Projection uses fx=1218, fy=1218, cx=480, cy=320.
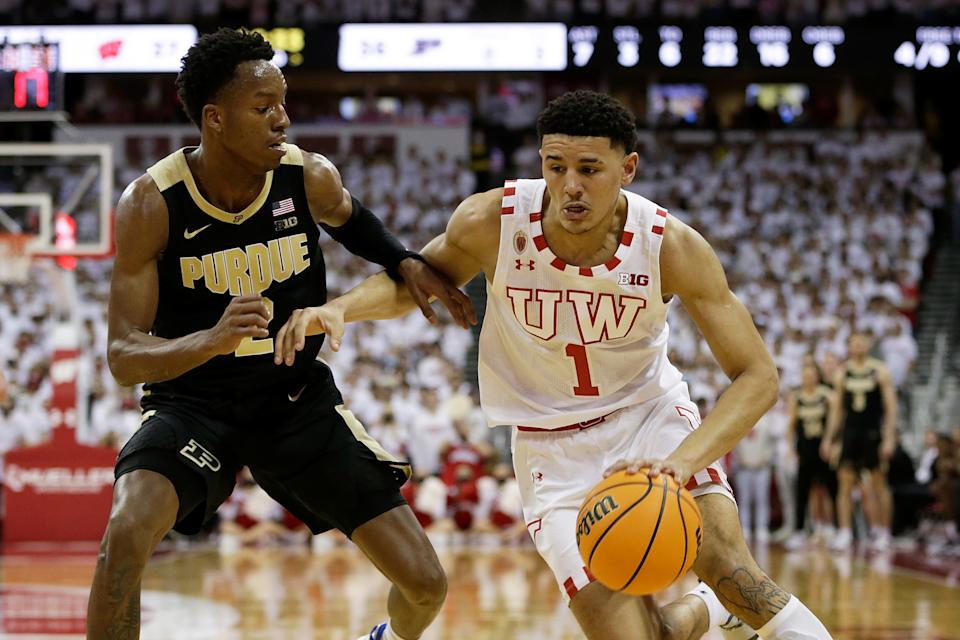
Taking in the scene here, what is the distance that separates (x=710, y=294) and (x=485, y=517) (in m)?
8.47

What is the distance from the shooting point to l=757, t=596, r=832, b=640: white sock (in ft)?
12.4

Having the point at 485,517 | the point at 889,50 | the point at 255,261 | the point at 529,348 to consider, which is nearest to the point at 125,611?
the point at 255,261

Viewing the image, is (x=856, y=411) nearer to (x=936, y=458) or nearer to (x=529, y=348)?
(x=936, y=458)

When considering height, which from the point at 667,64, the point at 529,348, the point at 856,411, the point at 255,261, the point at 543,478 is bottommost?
the point at 856,411

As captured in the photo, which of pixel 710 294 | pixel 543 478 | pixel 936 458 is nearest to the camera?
pixel 710 294

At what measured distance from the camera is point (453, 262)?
4.52 meters

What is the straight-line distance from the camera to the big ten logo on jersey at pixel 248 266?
4.20m

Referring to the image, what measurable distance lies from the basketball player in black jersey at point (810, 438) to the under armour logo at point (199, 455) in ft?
28.7

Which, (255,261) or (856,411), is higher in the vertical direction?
(255,261)

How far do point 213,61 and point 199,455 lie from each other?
4.37 feet

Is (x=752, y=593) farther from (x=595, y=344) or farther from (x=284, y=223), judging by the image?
(x=284, y=223)

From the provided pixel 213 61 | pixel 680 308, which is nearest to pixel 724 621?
pixel 213 61

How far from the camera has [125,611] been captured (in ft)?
12.5

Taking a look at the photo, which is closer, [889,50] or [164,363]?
[164,363]
